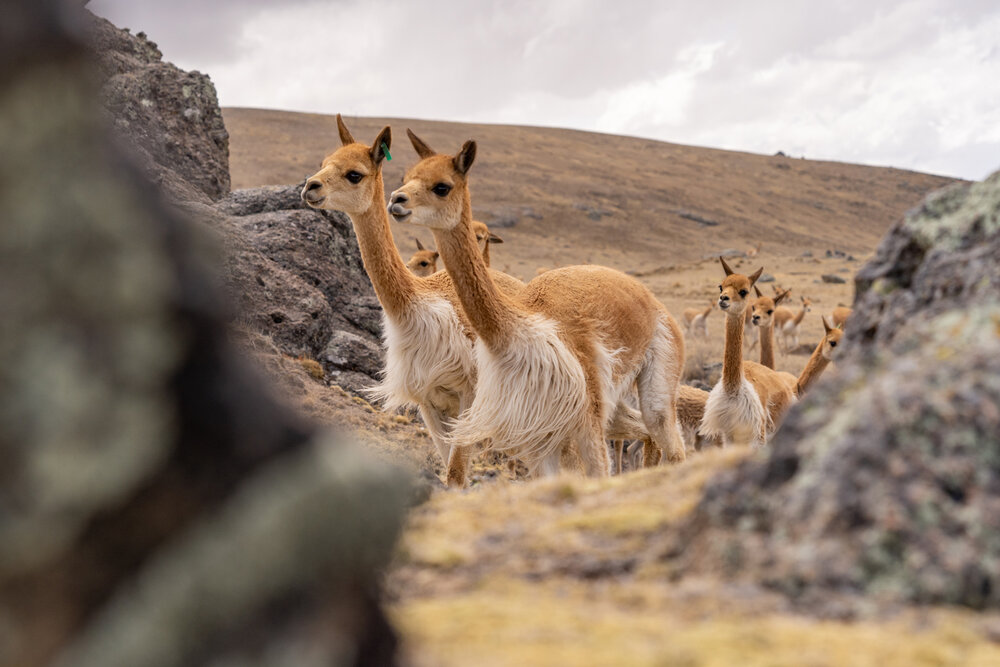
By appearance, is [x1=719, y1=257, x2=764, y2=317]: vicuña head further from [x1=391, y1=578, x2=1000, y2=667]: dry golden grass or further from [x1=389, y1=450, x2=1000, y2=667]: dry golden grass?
[x1=391, y1=578, x2=1000, y2=667]: dry golden grass

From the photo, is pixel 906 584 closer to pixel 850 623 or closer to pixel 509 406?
pixel 850 623

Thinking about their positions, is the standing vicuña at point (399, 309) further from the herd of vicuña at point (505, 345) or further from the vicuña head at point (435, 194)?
the vicuña head at point (435, 194)

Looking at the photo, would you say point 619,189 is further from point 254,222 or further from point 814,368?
point 254,222

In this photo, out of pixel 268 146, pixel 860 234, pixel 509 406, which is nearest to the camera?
pixel 509 406

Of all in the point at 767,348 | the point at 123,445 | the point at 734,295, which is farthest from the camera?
the point at 767,348

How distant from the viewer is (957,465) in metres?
1.85

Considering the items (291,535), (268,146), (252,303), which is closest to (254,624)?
(291,535)

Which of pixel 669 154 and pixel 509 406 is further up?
pixel 669 154

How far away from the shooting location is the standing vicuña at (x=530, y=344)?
17.6ft

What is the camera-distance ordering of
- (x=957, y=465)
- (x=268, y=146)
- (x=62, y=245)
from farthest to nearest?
(x=268, y=146), (x=957, y=465), (x=62, y=245)

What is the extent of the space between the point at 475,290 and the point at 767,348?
7.91m

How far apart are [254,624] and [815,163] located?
101 metres

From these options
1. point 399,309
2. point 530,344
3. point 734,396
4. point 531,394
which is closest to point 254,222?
point 399,309

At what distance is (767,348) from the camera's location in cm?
1221
